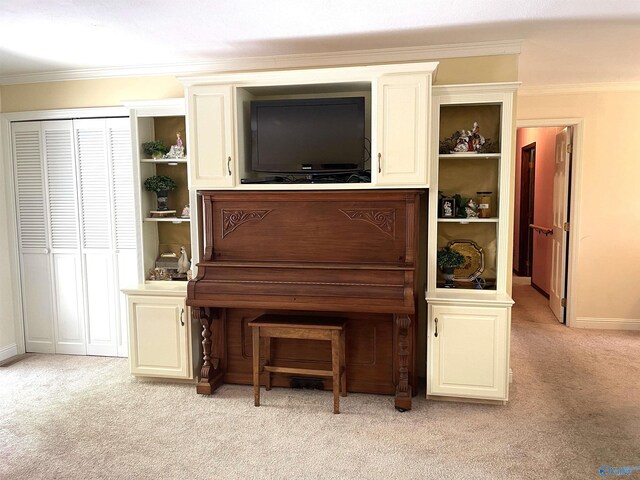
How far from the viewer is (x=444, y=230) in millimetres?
3678

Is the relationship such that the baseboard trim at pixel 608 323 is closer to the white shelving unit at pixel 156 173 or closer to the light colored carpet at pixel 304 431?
the light colored carpet at pixel 304 431

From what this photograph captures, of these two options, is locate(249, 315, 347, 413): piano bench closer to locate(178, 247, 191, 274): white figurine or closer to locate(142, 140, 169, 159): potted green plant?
locate(178, 247, 191, 274): white figurine

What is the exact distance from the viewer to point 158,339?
3650mm

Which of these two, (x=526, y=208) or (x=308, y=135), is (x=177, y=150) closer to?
(x=308, y=135)

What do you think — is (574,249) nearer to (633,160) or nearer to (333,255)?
(633,160)

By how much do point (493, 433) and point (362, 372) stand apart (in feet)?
3.10

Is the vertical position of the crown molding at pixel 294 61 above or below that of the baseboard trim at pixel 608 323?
above

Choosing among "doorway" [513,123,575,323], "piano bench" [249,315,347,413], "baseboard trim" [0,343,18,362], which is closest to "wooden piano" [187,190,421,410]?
"piano bench" [249,315,347,413]

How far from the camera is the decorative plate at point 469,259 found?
3613 millimetres

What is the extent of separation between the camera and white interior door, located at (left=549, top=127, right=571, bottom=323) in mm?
5168

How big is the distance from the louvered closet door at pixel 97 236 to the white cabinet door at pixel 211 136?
116 cm

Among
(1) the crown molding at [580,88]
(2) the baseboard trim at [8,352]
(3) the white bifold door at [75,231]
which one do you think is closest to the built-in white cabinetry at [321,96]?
(3) the white bifold door at [75,231]

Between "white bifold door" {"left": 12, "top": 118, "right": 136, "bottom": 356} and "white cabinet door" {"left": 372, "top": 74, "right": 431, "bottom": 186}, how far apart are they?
2158 millimetres

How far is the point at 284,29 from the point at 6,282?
3.30m
